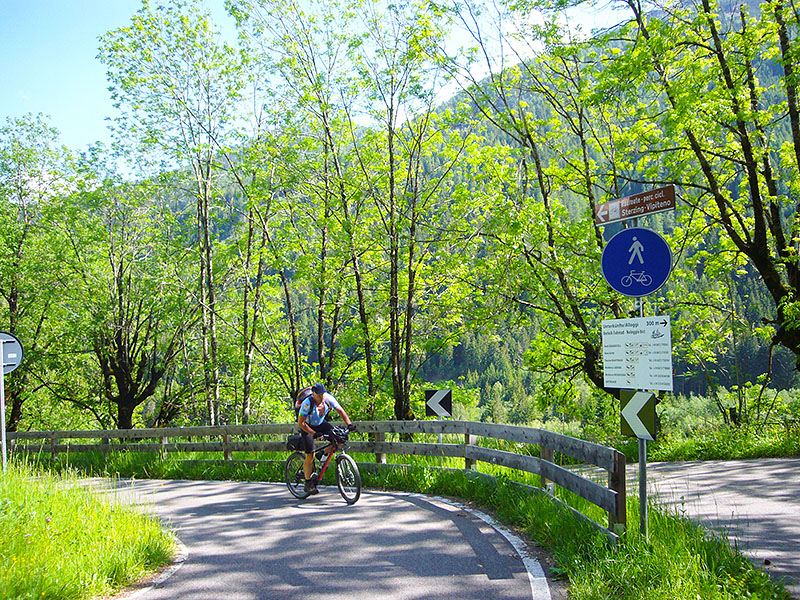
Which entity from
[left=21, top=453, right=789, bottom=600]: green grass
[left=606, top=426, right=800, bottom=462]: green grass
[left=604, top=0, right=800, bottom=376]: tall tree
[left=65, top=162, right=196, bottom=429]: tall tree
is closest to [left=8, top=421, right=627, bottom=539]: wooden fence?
[left=21, top=453, right=789, bottom=600]: green grass

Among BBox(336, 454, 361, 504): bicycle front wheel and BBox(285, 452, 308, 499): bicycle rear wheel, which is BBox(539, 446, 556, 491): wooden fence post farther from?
BBox(285, 452, 308, 499): bicycle rear wheel

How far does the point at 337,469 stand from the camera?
9.25 meters

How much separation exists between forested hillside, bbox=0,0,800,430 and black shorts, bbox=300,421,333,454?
23.6 feet

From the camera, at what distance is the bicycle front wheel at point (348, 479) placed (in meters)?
8.94

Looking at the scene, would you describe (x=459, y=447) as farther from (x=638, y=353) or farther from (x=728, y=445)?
(x=728, y=445)

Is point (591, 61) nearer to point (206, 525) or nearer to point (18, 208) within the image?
point (206, 525)

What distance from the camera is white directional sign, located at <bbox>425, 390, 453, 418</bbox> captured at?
37.0 ft

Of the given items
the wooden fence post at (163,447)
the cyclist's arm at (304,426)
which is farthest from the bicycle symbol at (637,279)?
the wooden fence post at (163,447)

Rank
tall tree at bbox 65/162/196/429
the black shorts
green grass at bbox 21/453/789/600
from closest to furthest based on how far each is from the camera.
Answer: green grass at bbox 21/453/789/600 → the black shorts → tall tree at bbox 65/162/196/429

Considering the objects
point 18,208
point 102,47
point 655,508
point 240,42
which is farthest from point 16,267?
point 655,508

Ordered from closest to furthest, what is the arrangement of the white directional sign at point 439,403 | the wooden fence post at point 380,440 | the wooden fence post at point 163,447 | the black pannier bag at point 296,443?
the black pannier bag at point 296,443, the wooden fence post at point 380,440, the white directional sign at point 439,403, the wooden fence post at point 163,447

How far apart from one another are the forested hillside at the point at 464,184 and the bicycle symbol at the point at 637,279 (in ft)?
23.7

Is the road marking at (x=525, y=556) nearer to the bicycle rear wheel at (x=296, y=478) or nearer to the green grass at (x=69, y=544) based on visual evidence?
the bicycle rear wheel at (x=296, y=478)

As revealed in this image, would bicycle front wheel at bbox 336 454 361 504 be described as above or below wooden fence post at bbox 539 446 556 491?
below
